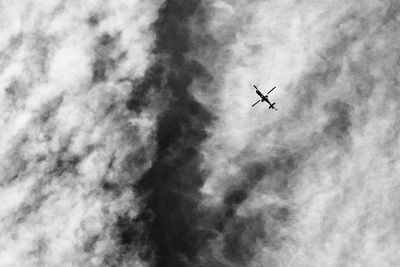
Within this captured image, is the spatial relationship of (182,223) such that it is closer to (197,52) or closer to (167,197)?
(167,197)

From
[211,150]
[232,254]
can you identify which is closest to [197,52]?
[211,150]

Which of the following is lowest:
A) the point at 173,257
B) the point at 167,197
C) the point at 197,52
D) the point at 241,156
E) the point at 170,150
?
the point at 173,257

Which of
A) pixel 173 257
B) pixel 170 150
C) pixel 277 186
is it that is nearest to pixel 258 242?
pixel 277 186

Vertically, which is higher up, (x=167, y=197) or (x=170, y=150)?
(x=170, y=150)

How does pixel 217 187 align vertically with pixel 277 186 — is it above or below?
below

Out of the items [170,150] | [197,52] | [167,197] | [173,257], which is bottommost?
[173,257]

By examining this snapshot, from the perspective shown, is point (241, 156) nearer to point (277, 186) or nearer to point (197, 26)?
point (277, 186)

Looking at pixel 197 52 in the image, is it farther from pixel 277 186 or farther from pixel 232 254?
pixel 232 254
